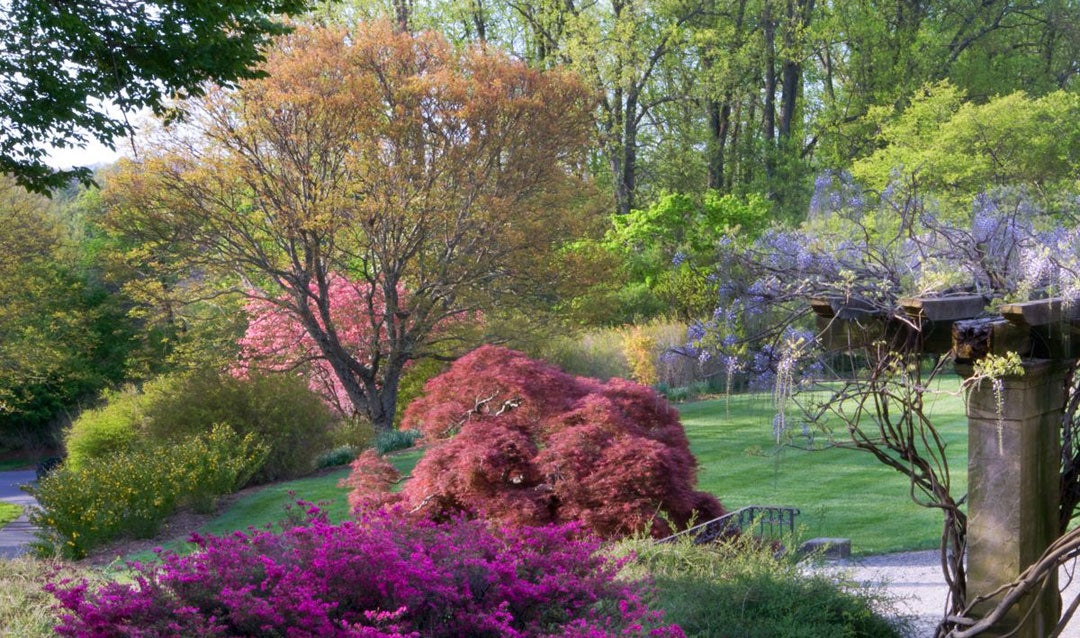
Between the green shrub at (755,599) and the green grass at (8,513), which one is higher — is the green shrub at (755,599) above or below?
above

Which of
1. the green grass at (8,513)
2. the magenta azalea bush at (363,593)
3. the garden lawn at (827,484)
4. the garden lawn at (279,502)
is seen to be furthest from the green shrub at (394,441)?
the magenta azalea bush at (363,593)

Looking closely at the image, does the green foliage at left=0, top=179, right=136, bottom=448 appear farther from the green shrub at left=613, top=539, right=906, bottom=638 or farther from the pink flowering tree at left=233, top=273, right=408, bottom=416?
the green shrub at left=613, top=539, right=906, bottom=638

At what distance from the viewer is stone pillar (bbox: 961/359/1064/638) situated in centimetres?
428

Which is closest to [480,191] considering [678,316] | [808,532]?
[678,316]

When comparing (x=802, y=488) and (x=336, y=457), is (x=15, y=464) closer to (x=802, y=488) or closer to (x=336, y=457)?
(x=336, y=457)

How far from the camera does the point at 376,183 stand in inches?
679

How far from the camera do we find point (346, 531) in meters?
4.13

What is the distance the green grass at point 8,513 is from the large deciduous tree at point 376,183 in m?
4.78

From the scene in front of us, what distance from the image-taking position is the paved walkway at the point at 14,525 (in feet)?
40.5

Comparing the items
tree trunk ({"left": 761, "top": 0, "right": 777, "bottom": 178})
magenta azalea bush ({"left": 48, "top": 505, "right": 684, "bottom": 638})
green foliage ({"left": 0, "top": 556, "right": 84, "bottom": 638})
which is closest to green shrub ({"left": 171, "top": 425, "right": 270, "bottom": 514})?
green foliage ({"left": 0, "top": 556, "right": 84, "bottom": 638})

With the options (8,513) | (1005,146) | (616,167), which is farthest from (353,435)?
(616,167)

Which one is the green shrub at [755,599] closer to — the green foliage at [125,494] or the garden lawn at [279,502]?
the garden lawn at [279,502]

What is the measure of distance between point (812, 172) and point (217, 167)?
64.0 ft

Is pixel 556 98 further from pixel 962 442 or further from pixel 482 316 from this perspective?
pixel 962 442
